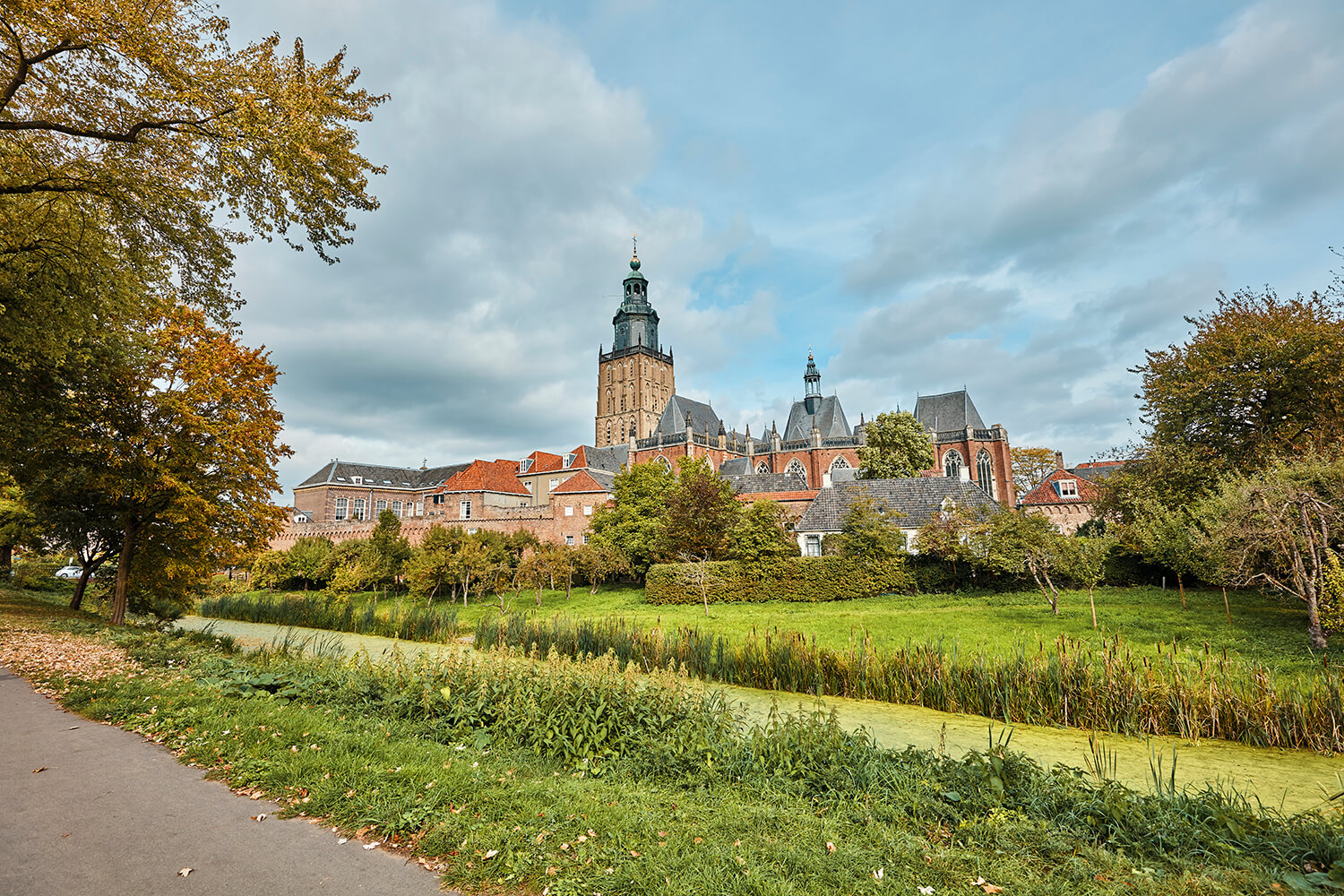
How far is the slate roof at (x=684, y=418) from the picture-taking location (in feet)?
237

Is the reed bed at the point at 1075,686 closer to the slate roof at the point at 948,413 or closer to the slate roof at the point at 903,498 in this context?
the slate roof at the point at 903,498

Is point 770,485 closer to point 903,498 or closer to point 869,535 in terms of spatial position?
point 903,498

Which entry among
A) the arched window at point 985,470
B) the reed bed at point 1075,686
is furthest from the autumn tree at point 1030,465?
the reed bed at point 1075,686

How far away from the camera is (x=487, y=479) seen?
49.3 meters

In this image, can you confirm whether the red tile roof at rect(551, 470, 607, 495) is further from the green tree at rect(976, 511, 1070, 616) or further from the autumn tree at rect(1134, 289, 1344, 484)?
the autumn tree at rect(1134, 289, 1344, 484)

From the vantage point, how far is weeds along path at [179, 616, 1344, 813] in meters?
5.91

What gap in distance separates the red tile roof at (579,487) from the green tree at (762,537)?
17471 millimetres

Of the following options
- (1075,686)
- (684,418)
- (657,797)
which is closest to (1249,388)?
(1075,686)

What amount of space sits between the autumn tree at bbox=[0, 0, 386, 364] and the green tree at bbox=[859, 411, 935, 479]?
44.8 metres

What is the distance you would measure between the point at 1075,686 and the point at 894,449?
43.7 metres

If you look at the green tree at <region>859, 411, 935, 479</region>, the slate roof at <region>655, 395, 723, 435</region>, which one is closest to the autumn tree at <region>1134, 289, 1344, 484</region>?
the green tree at <region>859, 411, 935, 479</region>

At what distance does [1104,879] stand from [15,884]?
6.53 meters

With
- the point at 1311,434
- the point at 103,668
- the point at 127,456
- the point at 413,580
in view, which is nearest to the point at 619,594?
the point at 413,580

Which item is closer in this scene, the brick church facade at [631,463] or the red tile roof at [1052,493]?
the brick church facade at [631,463]
